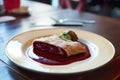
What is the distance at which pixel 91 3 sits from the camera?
3.13 meters

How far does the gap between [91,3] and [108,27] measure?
83.8 inches

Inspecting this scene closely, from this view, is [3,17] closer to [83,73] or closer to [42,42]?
[42,42]

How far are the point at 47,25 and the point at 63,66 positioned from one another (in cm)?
52

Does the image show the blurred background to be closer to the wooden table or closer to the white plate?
the wooden table

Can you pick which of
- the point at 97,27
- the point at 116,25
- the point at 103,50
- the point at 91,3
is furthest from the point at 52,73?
the point at 91,3

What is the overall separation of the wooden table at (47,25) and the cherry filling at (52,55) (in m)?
0.06

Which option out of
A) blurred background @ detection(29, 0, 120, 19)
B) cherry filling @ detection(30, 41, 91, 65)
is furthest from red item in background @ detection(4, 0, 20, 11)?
blurred background @ detection(29, 0, 120, 19)

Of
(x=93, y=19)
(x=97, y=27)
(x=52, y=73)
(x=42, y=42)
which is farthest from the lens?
(x=93, y=19)

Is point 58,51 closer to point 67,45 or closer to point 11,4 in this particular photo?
point 67,45

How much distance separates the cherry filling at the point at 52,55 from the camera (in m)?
0.63

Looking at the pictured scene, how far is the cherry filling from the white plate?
3 cm

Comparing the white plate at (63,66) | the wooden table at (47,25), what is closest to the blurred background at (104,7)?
the wooden table at (47,25)

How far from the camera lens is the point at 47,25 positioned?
1.07 m

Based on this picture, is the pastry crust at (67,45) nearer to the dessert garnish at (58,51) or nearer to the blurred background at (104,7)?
the dessert garnish at (58,51)
